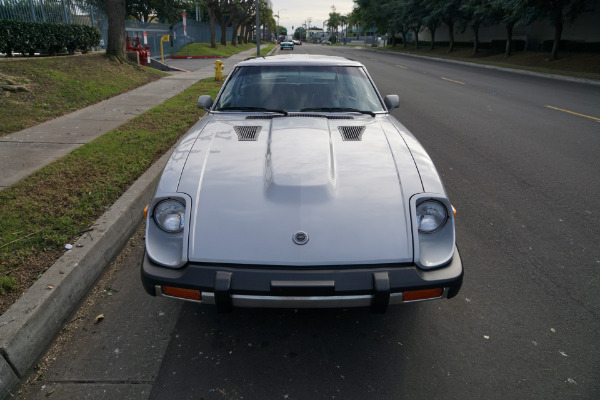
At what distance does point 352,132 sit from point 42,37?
13.1m

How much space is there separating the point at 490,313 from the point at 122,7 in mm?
15597

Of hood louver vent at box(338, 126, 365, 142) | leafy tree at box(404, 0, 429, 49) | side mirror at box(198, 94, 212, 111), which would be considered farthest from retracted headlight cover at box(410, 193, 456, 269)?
leafy tree at box(404, 0, 429, 49)

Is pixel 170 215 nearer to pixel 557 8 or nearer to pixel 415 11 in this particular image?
pixel 557 8

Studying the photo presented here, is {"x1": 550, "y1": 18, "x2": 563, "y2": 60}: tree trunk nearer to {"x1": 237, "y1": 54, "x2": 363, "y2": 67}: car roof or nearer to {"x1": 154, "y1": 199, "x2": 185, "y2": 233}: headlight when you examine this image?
{"x1": 237, "y1": 54, "x2": 363, "y2": 67}: car roof

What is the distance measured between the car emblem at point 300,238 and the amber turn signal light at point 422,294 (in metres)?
0.60

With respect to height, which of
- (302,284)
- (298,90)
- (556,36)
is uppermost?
(556,36)

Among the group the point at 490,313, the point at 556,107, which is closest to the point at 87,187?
the point at 490,313

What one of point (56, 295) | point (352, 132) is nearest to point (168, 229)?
point (56, 295)

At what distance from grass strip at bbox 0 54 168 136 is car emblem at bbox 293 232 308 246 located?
6716mm

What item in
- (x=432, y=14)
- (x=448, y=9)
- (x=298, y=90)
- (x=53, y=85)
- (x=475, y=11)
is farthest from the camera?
(x=432, y=14)

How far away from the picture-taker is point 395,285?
2.20m

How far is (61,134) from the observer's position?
6906 millimetres

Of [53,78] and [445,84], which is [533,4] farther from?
[53,78]

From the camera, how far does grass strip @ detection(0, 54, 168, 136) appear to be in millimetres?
7953
